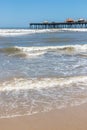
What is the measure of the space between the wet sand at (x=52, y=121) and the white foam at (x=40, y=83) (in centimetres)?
196

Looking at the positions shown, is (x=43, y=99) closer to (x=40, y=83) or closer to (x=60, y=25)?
Result: (x=40, y=83)

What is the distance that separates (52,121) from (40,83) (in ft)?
9.03

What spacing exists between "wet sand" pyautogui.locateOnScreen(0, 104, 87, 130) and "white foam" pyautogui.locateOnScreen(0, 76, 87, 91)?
1957 mm

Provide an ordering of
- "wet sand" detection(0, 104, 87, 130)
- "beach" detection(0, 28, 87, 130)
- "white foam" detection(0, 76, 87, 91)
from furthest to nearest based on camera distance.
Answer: "white foam" detection(0, 76, 87, 91), "beach" detection(0, 28, 87, 130), "wet sand" detection(0, 104, 87, 130)

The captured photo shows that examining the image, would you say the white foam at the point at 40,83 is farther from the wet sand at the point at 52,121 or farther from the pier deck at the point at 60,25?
the pier deck at the point at 60,25

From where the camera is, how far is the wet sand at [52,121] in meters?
4.65

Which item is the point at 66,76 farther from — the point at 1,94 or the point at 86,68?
the point at 1,94

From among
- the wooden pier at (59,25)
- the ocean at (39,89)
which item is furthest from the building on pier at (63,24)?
the ocean at (39,89)

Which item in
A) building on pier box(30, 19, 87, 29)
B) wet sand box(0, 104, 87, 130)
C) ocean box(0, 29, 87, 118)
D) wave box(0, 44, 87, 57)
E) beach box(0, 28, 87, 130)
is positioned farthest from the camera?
building on pier box(30, 19, 87, 29)

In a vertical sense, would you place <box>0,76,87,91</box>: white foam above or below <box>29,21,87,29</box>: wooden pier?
above

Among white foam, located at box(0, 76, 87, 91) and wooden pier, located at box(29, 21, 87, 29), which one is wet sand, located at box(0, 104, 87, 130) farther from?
wooden pier, located at box(29, 21, 87, 29)

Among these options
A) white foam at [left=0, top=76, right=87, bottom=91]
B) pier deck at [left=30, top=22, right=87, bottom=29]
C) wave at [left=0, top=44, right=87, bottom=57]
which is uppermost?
white foam at [left=0, top=76, right=87, bottom=91]

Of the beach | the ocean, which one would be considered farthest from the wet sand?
the ocean

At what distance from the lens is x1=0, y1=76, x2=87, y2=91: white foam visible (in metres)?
7.19
